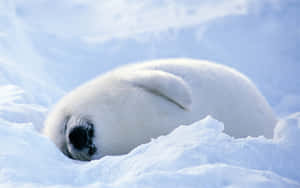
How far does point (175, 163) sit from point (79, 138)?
0.87m

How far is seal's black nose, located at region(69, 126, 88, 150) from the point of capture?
243 cm

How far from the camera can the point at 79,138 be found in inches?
95.7

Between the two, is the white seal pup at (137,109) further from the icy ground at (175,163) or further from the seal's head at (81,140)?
the icy ground at (175,163)

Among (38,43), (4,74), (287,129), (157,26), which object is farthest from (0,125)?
(157,26)

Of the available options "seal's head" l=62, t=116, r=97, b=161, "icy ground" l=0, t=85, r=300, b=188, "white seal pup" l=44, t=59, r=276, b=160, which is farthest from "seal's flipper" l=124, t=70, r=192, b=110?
"icy ground" l=0, t=85, r=300, b=188

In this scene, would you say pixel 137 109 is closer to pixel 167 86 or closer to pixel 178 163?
pixel 167 86

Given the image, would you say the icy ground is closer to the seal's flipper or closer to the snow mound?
the snow mound

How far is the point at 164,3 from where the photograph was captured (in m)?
8.16

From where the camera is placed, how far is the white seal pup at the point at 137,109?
8.14 feet

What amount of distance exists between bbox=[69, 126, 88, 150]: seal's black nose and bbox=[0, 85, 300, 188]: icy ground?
0.90 ft

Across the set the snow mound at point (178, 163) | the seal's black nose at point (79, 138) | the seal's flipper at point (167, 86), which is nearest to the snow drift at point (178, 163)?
the snow mound at point (178, 163)

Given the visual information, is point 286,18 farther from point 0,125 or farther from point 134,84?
point 0,125

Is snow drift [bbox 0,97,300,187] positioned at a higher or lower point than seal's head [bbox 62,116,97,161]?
lower

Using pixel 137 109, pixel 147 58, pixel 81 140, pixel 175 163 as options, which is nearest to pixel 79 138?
pixel 81 140
